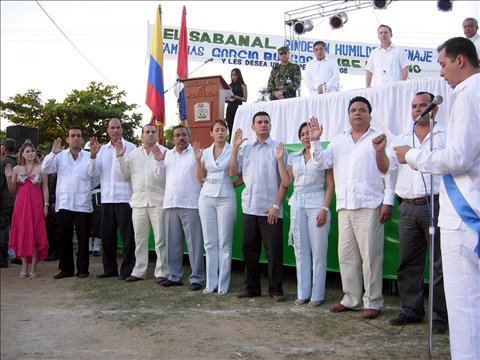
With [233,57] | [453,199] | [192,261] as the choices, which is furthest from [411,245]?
[233,57]

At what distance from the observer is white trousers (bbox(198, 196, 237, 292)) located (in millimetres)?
5199

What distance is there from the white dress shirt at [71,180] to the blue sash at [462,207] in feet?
15.8

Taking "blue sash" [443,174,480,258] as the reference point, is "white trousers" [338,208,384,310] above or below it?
below

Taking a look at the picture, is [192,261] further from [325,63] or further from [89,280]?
[325,63]

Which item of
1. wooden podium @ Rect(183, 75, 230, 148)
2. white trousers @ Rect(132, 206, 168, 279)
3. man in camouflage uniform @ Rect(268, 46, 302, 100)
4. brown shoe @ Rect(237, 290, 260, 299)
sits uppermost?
man in camouflage uniform @ Rect(268, 46, 302, 100)

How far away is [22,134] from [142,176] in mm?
2326

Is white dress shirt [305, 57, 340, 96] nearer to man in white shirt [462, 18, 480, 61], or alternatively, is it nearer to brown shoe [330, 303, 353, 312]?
man in white shirt [462, 18, 480, 61]

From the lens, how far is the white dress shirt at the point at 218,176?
518 cm

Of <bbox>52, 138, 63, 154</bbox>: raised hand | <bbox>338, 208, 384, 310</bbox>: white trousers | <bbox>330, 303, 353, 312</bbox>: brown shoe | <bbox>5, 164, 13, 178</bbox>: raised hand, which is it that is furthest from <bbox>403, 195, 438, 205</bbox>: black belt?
<bbox>5, 164, 13, 178</bbox>: raised hand

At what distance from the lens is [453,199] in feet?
7.98

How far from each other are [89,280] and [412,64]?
37.4 ft

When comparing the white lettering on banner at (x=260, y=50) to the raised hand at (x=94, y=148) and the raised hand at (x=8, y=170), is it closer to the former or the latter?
the raised hand at (x=8, y=170)

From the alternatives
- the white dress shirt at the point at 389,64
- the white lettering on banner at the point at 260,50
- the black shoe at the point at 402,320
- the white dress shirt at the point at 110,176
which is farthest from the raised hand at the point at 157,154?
the white lettering on banner at the point at 260,50

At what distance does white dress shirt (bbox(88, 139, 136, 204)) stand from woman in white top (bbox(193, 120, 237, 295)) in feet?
4.18
